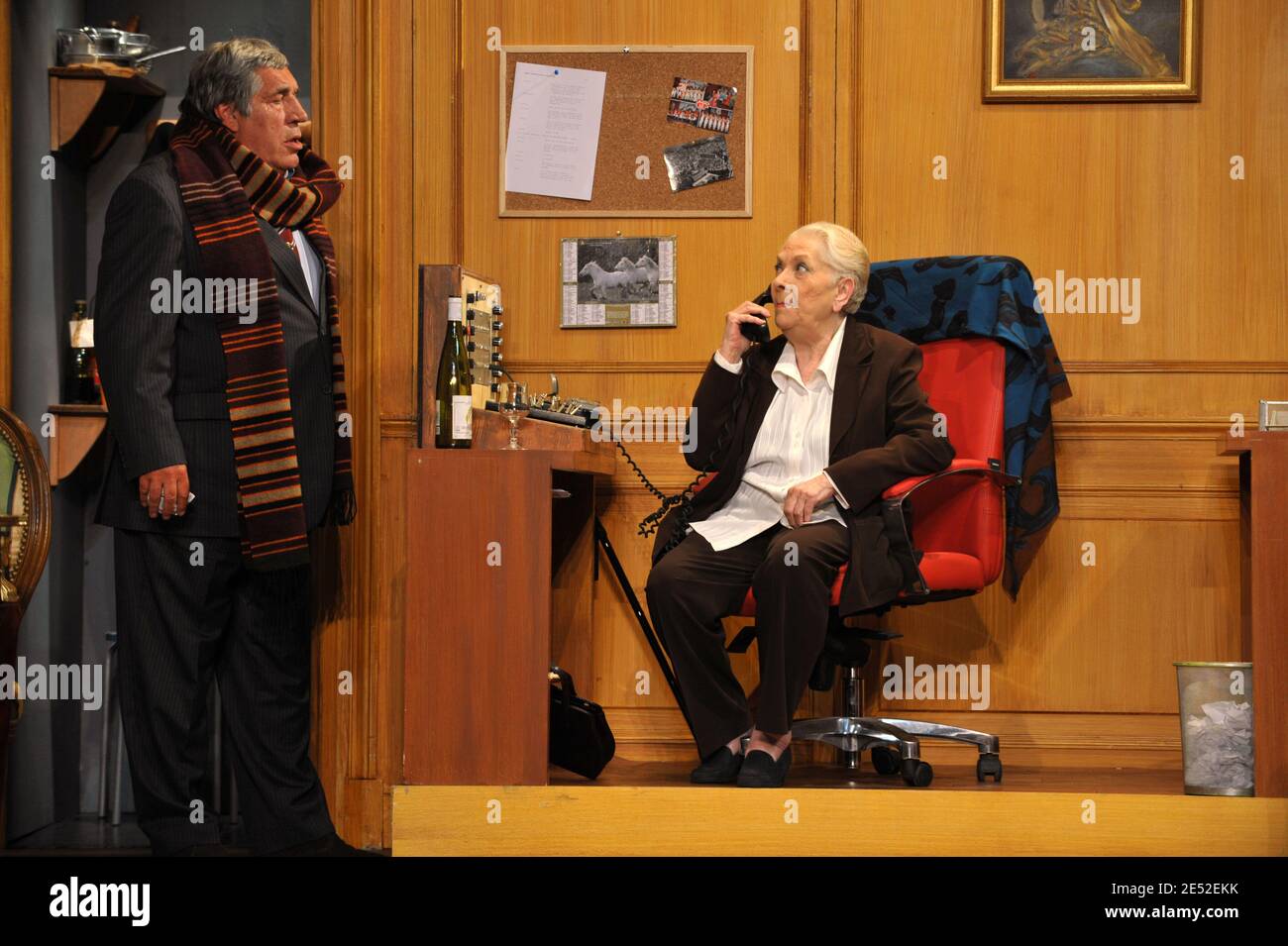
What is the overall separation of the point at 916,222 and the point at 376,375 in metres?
1.50

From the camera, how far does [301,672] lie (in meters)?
3.44

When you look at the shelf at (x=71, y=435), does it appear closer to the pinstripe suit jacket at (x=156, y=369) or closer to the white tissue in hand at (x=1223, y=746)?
the pinstripe suit jacket at (x=156, y=369)

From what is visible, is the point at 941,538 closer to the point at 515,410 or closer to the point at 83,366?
the point at 515,410

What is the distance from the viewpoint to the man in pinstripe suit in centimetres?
316

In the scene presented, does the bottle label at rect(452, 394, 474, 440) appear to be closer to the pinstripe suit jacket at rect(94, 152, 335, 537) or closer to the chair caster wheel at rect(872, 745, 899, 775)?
the pinstripe suit jacket at rect(94, 152, 335, 537)

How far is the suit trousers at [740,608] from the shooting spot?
313 cm

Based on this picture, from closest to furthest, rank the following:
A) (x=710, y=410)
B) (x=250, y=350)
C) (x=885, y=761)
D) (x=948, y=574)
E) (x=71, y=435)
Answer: (x=250, y=350) → (x=948, y=574) → (x=710, y=410) → (x=885, y=761) → (x=71, y=435)

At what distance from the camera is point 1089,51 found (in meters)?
3.88

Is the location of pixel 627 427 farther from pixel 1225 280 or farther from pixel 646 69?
pixel 1225 280

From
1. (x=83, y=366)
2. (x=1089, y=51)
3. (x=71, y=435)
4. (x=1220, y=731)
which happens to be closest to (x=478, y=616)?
(x=71, y=435)

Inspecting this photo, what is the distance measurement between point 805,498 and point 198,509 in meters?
1.34

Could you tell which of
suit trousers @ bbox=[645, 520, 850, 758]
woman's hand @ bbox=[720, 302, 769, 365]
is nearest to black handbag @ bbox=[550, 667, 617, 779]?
suit trousers @ bbox=[645, 520, 850, 758]
